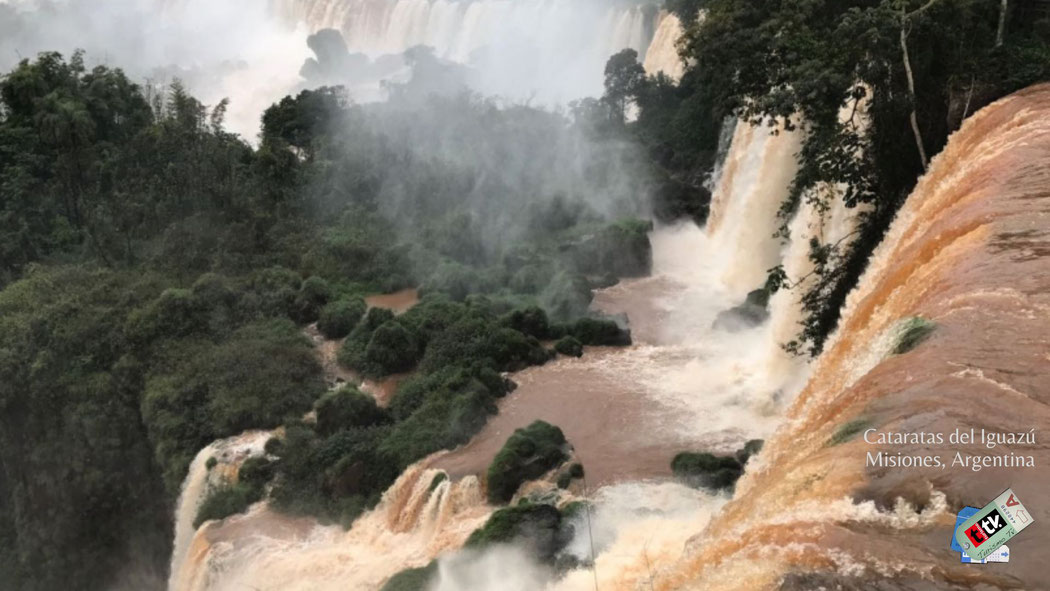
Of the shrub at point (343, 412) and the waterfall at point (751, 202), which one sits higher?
the waterfall at point (751, 202)

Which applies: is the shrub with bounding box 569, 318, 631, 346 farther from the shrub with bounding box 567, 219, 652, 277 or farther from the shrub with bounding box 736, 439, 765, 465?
the shrub with bounding box 736, 439, 765, 465

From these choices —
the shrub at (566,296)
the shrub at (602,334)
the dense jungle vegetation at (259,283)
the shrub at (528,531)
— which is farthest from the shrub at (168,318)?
the shrub at (528,531)

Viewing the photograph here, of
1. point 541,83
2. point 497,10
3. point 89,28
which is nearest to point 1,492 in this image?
point 541,83

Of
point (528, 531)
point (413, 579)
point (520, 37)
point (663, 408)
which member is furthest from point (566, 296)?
point (520, 37)

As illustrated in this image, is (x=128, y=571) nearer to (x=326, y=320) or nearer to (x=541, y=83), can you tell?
(x=326, y=320)

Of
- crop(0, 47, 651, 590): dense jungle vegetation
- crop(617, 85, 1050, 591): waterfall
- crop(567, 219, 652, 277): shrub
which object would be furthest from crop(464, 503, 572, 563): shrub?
crop(567, 219, 652, 277): shrub

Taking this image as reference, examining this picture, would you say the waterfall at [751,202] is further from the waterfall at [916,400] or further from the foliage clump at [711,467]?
the waterfall at [916,400]

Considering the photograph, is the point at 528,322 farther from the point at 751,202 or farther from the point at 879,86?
the point at 879,86
